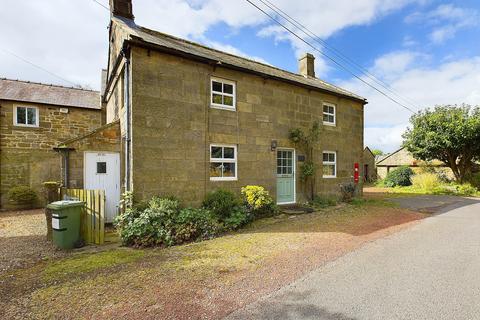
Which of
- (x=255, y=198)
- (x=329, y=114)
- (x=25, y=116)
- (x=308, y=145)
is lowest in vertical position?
(x=255, y=198)

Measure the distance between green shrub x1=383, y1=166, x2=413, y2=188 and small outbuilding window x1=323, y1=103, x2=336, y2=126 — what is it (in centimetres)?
1419

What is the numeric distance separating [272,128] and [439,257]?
7057 millimetres

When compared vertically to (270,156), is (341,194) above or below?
below

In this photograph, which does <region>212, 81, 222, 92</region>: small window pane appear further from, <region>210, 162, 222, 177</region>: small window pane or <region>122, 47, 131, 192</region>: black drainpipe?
<region>122, 47, 131, 192</region>: black drainpipe

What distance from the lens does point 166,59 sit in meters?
8.60

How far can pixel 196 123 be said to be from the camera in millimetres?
9188

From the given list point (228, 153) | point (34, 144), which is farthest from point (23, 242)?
point (34, 144)

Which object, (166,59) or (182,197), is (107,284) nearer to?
(182,197)

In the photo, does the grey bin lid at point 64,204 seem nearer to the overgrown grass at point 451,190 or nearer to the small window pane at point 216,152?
the small window pane at point 216,152

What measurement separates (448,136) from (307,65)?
1088 centimetres

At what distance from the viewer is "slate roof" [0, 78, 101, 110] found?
14.2 metres

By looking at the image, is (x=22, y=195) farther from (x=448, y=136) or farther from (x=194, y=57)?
(x=448, y=136)

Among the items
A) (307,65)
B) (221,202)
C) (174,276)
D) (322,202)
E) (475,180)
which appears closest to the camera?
(174,276)

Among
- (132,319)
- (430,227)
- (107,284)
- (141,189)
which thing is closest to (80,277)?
(107,284)
